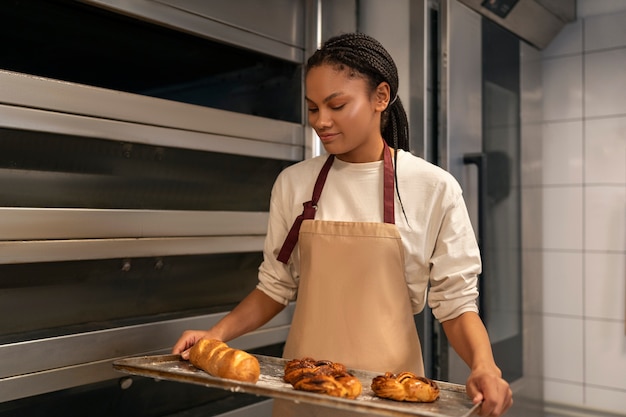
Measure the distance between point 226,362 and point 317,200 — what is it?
38 centimetres

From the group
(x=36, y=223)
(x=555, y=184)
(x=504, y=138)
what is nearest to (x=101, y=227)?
(x=36, y=223)

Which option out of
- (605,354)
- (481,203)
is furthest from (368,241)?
(605,354)

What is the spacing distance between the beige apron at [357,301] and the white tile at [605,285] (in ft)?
3.20

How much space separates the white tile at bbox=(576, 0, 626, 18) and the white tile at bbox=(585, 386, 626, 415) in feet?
3.74

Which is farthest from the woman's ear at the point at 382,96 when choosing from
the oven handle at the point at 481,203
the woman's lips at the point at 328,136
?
A: the oven handle at the point at 481,203

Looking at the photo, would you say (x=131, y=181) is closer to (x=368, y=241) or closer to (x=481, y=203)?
(x=368, y=241)

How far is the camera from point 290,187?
1246 mm

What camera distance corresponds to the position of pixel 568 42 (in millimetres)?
1960

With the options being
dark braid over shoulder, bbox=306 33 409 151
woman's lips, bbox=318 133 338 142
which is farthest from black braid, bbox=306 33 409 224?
woman's lips, bbox=318 133 338 142

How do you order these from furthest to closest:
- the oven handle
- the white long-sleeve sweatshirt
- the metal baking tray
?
1. the oven handle
2. the white long-sleeve sweatshirt
3. the metal baking tray

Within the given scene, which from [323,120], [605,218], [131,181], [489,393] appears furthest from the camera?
[605,218]

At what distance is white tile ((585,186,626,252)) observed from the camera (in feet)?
6.01

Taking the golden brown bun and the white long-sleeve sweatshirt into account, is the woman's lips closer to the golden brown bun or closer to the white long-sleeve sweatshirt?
the white long-sleeve sweatshirt

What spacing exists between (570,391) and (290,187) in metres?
1.26
